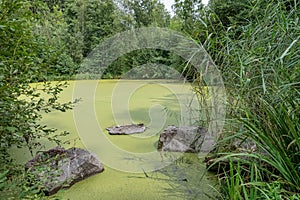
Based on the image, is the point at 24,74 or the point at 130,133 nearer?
the point at 24,74

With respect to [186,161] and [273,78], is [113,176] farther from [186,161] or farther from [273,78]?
[273,78]

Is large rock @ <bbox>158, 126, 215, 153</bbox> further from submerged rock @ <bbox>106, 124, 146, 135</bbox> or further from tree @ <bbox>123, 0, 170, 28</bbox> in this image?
tree @ <bbox>123, 0, 170, 28</bbox>

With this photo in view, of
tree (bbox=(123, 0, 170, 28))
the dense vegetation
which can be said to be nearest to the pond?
the dense vegetation

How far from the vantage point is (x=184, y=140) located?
2.51 m

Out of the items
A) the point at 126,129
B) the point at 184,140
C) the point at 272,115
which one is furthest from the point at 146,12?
the point at 272,115

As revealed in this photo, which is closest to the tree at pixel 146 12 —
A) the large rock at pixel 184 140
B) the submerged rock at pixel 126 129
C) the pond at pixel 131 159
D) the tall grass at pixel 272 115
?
the pond at pixel 131 159

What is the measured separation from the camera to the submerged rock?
9.63 ft

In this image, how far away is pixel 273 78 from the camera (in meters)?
1.30

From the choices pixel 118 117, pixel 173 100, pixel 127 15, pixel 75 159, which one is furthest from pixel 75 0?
pixel 75 159

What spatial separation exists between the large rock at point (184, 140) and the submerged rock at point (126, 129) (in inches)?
21.2

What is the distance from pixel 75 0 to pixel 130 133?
1075 centimetres

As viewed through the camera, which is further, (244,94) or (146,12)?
(146,12)

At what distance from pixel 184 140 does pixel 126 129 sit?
842 mm

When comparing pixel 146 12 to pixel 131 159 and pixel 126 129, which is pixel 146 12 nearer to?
pixel 126 129
